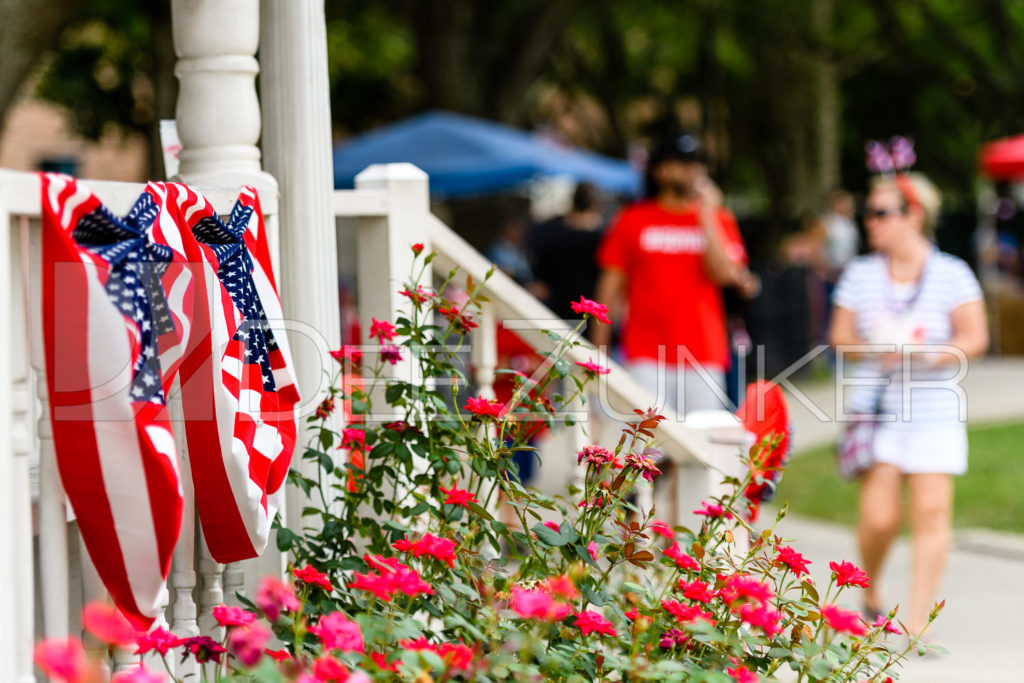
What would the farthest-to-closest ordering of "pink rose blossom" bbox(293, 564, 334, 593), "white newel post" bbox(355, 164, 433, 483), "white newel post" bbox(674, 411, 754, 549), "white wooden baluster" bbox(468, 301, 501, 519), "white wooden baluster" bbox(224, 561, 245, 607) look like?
"white newel post" bbox(674, 411, 754, 549)
"white wooden baluster" bbox(468, 301, 501, 519)
"white newel post" bbox(355, 164, 433, 483)
"white wooden baluster" bbox(224, 561, 245, 607)
"pink rose blossom" bbox(293, 564, 334, 593)

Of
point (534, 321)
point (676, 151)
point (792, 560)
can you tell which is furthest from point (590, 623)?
point (676, 151)

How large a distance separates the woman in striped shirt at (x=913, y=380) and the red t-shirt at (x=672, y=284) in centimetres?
84

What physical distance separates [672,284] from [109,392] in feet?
14.0

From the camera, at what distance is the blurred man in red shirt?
20.2 feet

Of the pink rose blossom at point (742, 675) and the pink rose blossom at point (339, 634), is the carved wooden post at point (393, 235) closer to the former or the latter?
the pink rose blossom at point (742, 675)

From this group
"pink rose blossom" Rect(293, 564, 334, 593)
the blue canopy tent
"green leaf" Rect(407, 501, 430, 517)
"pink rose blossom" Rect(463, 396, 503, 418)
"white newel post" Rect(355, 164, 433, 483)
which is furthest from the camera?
the blue canopy tent

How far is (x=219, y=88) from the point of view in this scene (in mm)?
3174

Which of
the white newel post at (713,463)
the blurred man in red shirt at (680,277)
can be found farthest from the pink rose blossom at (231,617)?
the blurred man in red shirt at (680,277)

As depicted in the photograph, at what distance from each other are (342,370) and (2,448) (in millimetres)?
1052

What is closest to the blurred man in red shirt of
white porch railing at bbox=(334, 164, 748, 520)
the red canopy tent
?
white porch railing at bbox=(334, 164, 748, 520)

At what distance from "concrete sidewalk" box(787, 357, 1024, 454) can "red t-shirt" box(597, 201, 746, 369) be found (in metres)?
4.10

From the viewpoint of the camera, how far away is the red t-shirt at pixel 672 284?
6.18 meters

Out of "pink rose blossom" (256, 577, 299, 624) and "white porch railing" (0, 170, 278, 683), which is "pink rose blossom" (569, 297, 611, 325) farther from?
"pink rose blossom" (256, 577, 299, 624)

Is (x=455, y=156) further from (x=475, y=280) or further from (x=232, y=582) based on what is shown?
(x=232, y=582)
